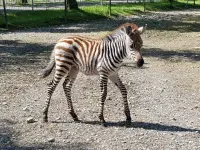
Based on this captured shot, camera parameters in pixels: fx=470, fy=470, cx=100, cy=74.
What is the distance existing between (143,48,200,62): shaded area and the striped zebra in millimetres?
8686

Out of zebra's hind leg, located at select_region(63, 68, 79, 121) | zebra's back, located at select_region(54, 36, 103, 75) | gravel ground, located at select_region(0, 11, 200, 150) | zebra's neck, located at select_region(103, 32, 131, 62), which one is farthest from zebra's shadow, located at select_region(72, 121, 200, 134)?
zebra's neck, located at select_region(103, 32, 131, 62)

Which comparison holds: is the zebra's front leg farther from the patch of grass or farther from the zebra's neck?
the patch of grass

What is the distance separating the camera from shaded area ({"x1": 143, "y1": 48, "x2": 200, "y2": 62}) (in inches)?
703

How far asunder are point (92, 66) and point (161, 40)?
14.6m

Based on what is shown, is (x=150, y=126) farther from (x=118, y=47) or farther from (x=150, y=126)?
(x=118, y=47)

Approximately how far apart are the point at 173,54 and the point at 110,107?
354 inches

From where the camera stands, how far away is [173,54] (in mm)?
18844

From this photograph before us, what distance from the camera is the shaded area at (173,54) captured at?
58.5 ft

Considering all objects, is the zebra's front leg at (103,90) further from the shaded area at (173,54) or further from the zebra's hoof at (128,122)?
the shaded area at (173,54)

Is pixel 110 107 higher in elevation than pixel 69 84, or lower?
lower

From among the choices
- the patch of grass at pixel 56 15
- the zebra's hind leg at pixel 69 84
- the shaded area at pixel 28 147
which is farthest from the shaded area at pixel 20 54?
the shaded area at pixel 28 147

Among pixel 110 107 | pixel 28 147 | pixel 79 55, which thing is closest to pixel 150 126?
pixel 110 107

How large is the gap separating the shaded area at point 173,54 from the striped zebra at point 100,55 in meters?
8.69

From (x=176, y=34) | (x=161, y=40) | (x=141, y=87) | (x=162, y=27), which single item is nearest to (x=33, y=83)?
(x=141, y=87)
